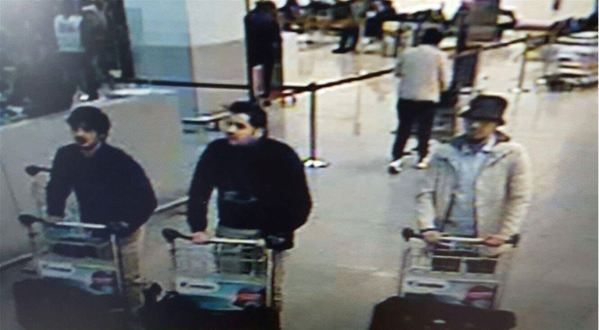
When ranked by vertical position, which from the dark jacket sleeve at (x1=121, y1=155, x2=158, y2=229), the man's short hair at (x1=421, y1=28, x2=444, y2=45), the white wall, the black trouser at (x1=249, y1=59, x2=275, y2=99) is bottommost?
the dark jacket sleeve at (x1=121, y1=155, x2=158, y2=229)

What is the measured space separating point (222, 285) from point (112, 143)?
130cm

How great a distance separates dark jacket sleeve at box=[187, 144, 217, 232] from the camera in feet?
9.29

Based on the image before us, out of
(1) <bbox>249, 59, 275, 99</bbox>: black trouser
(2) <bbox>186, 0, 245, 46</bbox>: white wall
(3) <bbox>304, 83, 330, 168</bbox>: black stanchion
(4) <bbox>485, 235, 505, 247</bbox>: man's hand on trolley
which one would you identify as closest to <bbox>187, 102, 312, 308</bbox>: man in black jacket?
(4) <bbox>485, 235, 505, 247</bbox>: man's hand on trolley

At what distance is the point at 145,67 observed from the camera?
6.06 m

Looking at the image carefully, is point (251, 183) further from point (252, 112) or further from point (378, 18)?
point (378, 18)

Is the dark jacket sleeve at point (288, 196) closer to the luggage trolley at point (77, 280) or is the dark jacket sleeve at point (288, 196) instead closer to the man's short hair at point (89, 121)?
the luggage trolley at point (77, 280)

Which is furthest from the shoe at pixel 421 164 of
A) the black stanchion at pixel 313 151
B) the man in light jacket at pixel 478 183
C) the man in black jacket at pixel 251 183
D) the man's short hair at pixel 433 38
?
the man in black jacket at pixel 251 183

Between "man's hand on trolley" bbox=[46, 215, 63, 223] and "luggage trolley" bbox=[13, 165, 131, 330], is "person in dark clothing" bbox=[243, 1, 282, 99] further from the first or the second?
"luggage trolley" bbox=[13, 165, 131, 330]

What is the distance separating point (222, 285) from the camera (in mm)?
2756

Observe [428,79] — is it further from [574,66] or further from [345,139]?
[574,66]

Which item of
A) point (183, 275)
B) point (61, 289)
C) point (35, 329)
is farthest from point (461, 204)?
point (35, 329)

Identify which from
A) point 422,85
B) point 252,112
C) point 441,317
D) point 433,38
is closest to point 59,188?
point 252,112

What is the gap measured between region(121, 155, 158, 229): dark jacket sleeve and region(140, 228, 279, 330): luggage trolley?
0.30 m

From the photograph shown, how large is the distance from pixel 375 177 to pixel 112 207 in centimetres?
244
